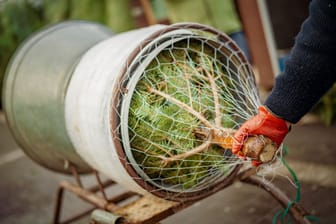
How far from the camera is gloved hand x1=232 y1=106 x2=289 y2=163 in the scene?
1.53 m

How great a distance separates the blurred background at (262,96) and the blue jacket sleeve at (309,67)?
54.5 inches

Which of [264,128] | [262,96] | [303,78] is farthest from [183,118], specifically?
[262,96]

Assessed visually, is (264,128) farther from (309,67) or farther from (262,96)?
(262,96)

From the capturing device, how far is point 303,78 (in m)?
1.43

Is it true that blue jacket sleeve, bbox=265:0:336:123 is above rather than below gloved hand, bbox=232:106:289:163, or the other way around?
above

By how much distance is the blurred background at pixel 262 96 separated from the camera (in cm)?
309

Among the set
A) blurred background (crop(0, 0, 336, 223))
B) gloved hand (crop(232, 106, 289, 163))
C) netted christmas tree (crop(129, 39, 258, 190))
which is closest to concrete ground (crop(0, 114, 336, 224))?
blurred background (crop(0, 0, 336, 223))

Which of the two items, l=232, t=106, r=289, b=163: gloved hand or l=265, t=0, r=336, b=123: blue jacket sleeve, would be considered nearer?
l=265, t=0, r=336, b=123: blue jacket sleeve

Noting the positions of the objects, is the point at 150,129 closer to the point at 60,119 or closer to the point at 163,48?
the point at 163,48

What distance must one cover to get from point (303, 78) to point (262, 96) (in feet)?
12.6

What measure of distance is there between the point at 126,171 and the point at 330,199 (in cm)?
161

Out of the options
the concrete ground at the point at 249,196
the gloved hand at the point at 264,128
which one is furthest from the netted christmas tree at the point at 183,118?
the concrete ground at the point at 249,196

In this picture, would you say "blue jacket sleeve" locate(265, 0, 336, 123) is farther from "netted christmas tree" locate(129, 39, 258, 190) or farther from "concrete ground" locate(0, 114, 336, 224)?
"concrete ground" locate(0, 114, 336, 224)

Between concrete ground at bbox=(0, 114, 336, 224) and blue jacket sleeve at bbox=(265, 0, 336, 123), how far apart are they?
4.49 ft
